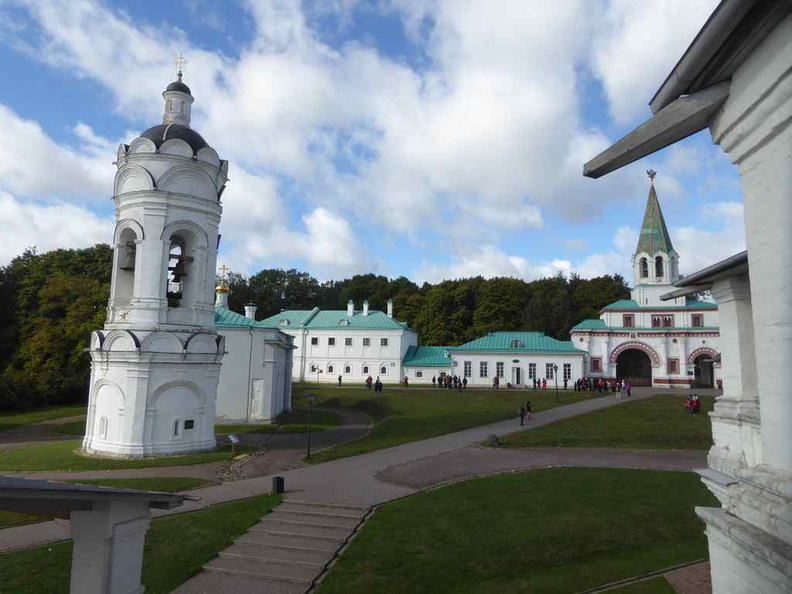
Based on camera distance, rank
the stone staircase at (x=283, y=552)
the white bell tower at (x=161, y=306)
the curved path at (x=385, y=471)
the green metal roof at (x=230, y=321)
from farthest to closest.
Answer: the green metal roof at (x=230, y=321)
the white bell tower at (x=161, y=306)
the curved path at (x=385, y=471)
the stone staircase at (x=283, y=552)

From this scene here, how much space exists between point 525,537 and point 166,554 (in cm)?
721

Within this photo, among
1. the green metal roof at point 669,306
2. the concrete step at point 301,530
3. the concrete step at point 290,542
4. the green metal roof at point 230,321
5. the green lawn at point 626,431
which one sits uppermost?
the green metal roof at point 669,306

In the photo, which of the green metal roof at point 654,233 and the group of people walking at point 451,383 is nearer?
the group of people walking at point 451,383

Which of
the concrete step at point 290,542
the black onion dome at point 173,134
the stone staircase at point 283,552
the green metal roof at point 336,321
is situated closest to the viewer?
the stone staircase at point 283,552

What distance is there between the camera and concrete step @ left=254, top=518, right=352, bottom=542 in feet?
38.5

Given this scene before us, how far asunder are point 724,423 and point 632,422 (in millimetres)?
22615

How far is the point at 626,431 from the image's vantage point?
23.1 meters

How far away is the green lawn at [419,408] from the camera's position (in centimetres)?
2272

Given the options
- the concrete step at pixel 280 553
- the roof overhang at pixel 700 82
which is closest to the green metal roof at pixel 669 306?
the concrete step at pixel 280 553

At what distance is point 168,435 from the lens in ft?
64.0

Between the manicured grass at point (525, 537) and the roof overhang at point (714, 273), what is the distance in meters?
5.80

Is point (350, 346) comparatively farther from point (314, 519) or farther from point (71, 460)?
point (314, 519)

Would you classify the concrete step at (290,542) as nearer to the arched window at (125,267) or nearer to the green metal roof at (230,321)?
the arched window at (125,267)

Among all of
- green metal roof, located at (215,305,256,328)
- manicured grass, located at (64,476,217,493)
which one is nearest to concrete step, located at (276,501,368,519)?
manicured grass, located at (64,476,217,493)
